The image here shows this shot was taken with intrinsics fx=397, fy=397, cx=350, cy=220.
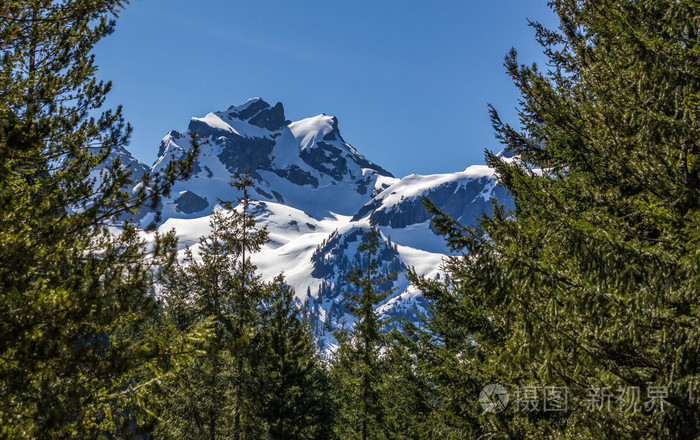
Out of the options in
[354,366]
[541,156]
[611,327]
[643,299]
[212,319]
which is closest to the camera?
[643,299]

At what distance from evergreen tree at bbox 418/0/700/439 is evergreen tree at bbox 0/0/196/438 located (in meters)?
3.72

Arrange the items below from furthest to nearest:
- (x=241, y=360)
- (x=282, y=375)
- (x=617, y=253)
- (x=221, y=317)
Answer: (x=282, y=375) → (x=221, y=317) → (x=241, y=360) → (x=617, y=253)

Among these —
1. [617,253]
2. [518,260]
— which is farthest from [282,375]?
[617,253]

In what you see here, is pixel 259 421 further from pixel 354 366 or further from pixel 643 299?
pixel 643 299

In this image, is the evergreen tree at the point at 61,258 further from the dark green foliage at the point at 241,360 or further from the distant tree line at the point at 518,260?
the dark green foliage at the point at 241,360

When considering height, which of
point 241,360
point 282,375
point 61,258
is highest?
point 61,258

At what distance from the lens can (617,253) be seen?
3844 mm

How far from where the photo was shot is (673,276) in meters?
3.78

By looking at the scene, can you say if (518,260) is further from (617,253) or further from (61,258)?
(61,258)

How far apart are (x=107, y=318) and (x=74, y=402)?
0.81 m

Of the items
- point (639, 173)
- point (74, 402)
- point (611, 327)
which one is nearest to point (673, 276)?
point (611, 327)

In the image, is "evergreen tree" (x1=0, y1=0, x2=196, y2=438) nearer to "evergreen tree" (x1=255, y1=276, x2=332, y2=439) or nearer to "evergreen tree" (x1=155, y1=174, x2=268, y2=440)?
"evergreen tree" (x1=155, y1=174, x2=268, y2=440)

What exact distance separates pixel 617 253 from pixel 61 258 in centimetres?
587

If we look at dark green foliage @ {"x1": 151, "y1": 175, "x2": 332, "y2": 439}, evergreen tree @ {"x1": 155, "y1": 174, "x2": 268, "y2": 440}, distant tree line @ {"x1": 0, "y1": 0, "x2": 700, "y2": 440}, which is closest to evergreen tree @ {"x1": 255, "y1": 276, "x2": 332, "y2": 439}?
dark green foliage @ {"x1": 151, "y1": 175, "x2": 332, "y2": 439}
